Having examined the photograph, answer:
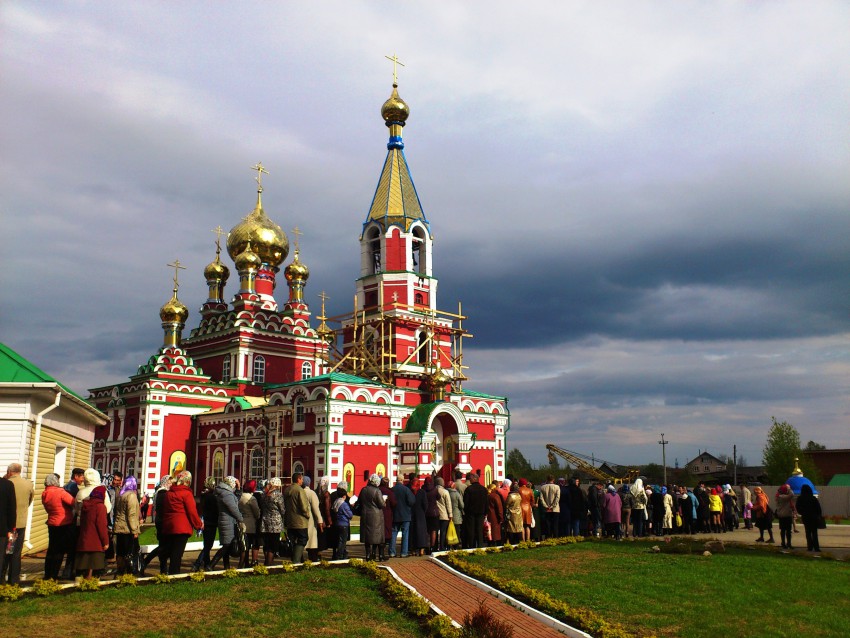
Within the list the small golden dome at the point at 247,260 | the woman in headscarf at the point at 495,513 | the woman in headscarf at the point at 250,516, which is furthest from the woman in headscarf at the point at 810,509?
the small golden dome at the point at 247,260

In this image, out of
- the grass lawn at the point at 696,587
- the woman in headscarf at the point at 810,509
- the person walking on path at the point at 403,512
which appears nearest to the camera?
the grass lawn at the point at 696,587

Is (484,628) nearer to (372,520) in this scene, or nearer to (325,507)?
(372,520)

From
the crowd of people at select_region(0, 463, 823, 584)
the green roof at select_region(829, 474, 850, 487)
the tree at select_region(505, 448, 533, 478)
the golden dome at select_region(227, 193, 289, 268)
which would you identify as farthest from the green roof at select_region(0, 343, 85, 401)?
the tree at select_region(505, 448, 533, 478)

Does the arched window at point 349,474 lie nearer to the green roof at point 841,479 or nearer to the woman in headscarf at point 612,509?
the woman in headscarf at point 612,509

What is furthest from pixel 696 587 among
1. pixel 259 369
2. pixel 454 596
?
pixel 259 369

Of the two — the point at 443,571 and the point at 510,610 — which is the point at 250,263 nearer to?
the point at 443,571

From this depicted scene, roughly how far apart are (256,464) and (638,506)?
1849cm

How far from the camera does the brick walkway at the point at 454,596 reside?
346 inches

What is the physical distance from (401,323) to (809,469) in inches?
1159

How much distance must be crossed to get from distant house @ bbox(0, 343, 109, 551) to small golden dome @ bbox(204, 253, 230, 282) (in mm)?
27486

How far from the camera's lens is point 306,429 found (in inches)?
1183

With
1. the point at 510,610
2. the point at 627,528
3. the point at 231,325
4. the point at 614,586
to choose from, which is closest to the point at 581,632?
the point at 510,610

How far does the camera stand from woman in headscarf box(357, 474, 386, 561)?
43.1 ft

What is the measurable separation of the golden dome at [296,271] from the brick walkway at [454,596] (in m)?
32.2
